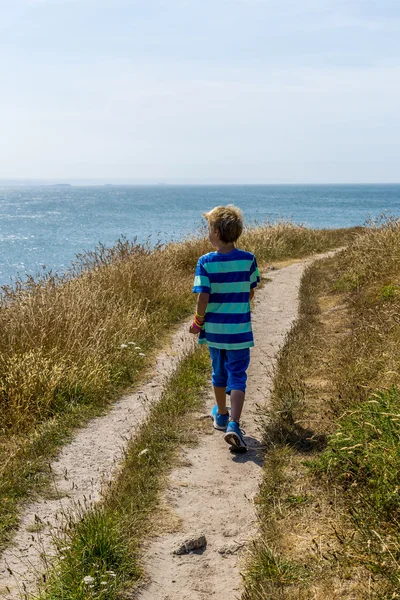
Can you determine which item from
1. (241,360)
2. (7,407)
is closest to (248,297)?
(241,360)

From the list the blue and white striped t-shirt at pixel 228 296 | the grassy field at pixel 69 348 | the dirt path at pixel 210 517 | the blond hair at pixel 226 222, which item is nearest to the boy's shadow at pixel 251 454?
the dirt path at pixel 210 517

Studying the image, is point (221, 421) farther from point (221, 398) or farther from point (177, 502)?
point (177, 502)

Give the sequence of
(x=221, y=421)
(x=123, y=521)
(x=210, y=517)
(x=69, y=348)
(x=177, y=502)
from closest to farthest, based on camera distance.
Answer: (x=123, y=521) → (x=210, y=517) → (x=177, y=502) → (x=221, y=421) → (x=69, y=348)

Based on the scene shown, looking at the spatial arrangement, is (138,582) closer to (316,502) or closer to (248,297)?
(316,502)

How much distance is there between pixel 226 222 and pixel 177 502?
2.29 m

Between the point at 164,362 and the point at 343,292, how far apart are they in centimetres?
505

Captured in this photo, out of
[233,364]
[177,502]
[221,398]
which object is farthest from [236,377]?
[177,502]

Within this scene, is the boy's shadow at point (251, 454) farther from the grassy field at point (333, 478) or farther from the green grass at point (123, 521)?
the green grass at point (123, 521)

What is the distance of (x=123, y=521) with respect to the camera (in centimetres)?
394

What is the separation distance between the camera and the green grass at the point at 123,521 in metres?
3.30

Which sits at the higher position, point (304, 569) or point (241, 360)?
point (241, 360)

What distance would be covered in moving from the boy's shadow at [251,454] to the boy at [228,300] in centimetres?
5

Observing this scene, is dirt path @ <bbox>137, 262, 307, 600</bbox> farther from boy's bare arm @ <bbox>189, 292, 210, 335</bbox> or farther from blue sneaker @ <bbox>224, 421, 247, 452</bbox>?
boy's bare arm @ <bbox>189, 292, 210, 335</bbox>

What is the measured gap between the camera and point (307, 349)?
25.6ft
